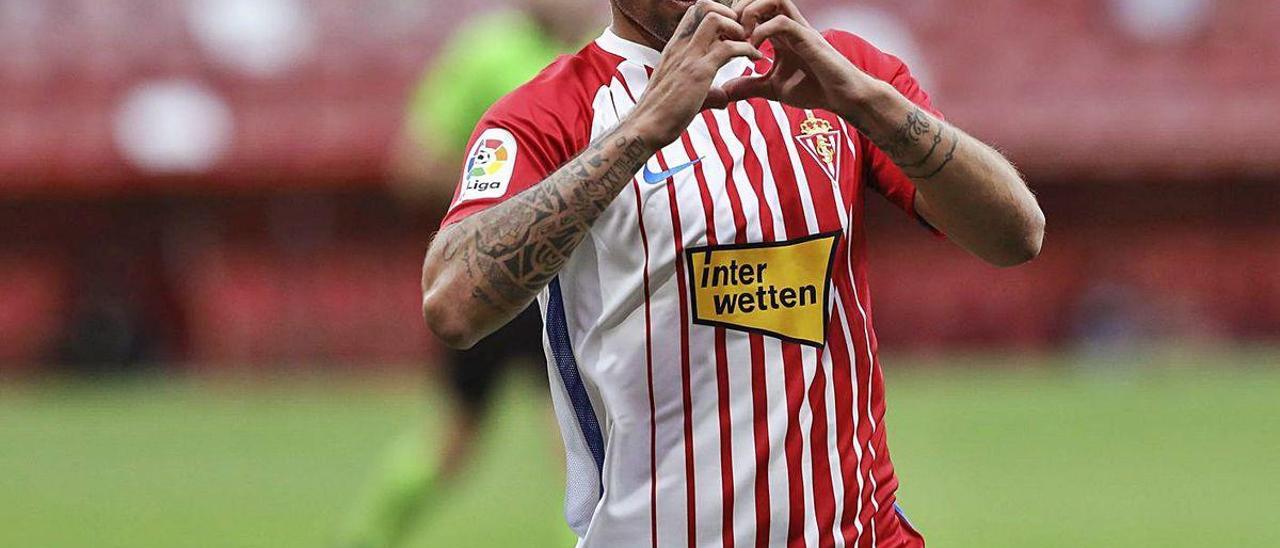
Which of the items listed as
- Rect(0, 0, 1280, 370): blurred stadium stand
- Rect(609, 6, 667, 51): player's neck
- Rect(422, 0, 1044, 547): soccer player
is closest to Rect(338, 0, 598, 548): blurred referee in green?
Rect(609, 6, 667, 51): player's neck

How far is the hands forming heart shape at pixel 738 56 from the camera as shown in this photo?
2.84 metres

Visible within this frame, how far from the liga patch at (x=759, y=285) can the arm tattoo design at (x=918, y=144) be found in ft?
0.69

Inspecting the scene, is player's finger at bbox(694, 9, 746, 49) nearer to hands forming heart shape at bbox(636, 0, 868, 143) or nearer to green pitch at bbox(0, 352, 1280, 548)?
hands forming heart shape at bbox(636, 0, 868, 143)

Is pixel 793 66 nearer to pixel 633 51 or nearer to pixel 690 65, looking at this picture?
pixel 690 65

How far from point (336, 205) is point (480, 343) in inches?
445

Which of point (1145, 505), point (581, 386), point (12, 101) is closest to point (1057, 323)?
point (1145, 505)

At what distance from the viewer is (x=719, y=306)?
3.10m

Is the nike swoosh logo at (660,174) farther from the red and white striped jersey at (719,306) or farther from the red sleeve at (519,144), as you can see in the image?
the red sleeve at (519,144)

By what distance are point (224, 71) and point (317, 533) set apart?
1114 cm

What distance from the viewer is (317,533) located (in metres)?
8.26

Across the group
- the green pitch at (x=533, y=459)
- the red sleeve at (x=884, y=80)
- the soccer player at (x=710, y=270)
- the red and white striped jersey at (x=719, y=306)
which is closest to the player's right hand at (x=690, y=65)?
the soccer player at (x=710, y=270)

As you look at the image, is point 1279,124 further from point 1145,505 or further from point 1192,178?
point 1145,505

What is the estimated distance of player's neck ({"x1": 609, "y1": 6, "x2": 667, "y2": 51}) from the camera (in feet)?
10.6

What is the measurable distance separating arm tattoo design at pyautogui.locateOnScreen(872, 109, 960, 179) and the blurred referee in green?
3.52 metres
